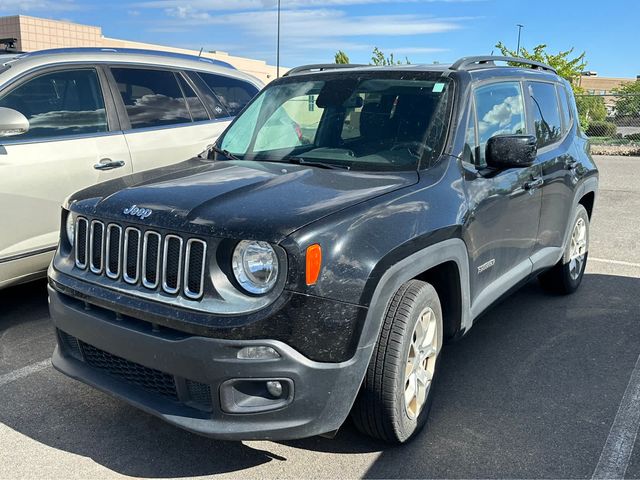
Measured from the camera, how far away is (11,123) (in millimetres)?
4324

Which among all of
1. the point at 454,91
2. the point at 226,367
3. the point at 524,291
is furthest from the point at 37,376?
the point at 524,291

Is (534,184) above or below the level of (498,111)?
below

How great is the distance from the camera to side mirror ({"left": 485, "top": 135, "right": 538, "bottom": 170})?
3.58 meters

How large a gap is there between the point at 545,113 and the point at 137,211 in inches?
129

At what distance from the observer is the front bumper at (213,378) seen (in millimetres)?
2578

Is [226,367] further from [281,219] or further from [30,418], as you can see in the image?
[30,418]

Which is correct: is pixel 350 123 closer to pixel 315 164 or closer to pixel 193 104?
Answer: pixel 315 164

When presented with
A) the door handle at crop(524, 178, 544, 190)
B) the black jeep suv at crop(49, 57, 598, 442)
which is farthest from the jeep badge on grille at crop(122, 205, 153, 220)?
the door handle at crop(524, 178, 544, 190)

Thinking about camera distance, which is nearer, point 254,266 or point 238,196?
point 254,266

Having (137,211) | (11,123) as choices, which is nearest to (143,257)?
(137,211)

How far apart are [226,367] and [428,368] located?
1.20m

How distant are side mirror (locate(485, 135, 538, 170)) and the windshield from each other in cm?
31

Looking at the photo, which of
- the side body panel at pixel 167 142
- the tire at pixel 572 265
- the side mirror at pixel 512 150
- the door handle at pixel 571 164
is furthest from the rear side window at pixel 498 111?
the side body panel at pixel 167 142

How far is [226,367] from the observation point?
2.58 metres
